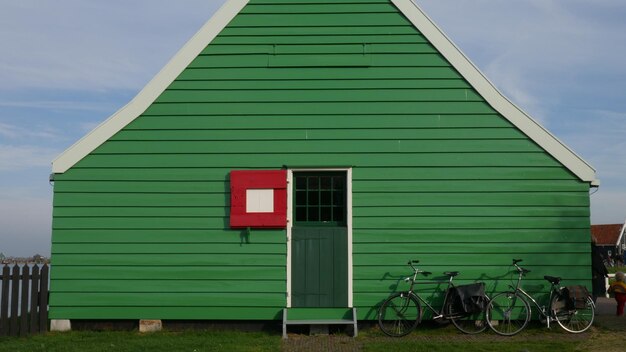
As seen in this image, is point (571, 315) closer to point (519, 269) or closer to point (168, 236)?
point (519, 269)

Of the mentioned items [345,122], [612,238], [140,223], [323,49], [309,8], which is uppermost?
[309,8]

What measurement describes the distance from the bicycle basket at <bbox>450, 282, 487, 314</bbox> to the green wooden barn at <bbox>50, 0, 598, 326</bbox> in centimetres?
41

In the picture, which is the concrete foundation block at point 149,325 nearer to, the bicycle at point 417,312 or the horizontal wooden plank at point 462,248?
the horizontal wooden plank at point 462,248

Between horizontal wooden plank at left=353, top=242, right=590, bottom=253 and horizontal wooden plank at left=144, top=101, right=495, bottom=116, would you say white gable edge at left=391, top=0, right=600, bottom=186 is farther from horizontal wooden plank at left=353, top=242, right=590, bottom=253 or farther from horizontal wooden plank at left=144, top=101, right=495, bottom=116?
horizontal wooden plank at left=353, top=242, right=590, bottom=253

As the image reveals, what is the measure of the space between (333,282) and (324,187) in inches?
62.8

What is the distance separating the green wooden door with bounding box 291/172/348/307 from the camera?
456 inches

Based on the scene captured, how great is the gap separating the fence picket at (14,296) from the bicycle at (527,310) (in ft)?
25.2

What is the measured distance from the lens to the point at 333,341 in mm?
10695

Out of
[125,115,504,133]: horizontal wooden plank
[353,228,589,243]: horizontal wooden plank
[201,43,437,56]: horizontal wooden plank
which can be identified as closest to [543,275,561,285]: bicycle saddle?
[353,228,589,243]: horizontal wooden plank

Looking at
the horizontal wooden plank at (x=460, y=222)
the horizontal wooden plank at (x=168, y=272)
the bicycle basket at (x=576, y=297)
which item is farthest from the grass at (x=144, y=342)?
the bicycle basket at (x=576, y=297)

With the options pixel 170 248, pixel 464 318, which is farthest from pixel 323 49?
pixel 464 318

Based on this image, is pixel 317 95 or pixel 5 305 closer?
pixel 5 305

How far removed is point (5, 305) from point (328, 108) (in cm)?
623

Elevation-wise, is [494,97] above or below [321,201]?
above
